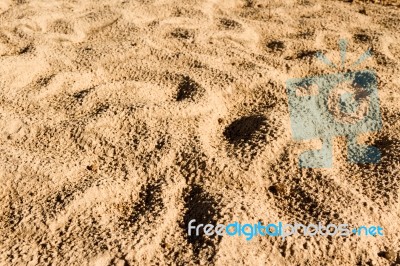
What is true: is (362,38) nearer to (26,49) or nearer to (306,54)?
(306,54)

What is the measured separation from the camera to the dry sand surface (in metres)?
0.97

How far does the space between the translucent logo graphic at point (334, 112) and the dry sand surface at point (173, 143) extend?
32 millimetres

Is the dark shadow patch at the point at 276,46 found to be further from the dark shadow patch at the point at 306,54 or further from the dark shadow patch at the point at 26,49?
the dark shadow patch at the point at 26,49

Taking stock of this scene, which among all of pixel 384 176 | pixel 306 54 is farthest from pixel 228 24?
pixel 384 176

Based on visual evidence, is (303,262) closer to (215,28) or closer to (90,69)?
(90,69)

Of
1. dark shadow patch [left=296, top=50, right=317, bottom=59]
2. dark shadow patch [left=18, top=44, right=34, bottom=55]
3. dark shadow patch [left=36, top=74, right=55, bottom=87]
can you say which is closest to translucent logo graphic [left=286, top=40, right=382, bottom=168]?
dark shadow patch [left=296, top=50, right=317, bottom=59]

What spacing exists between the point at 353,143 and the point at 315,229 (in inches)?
15.8

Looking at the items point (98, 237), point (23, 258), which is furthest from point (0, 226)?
point (98, 237)

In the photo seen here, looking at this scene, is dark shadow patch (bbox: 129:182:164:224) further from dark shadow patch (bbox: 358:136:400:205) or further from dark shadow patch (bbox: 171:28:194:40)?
dark shadow patch (bbox: 171:28:194:40)

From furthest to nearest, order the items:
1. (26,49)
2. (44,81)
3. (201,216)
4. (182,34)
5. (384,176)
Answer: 1. (182,34)
2. (26,49)
3. (44,81)
4. (384,176)
5. (201,216)

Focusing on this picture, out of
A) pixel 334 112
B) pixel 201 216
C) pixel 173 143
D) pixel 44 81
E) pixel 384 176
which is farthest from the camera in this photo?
pixel 44 81

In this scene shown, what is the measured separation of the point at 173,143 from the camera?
1.25 meters

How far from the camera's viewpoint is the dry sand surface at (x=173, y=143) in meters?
→ 0.97

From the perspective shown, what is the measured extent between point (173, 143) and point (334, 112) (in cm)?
57
